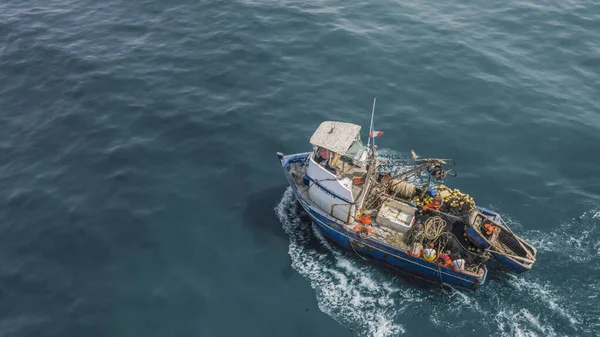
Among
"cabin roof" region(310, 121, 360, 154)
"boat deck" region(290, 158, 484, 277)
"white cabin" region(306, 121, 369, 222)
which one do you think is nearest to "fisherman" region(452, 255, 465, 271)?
"boat deck" region(290, 158, 484, 277)

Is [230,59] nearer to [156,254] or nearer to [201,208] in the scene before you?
[201,208]

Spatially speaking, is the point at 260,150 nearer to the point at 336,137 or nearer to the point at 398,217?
the point at 336,137

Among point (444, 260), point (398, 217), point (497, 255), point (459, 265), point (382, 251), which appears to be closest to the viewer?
point (459, 265)

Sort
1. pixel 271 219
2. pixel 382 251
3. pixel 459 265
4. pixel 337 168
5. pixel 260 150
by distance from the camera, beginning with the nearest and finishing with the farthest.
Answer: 1. pixel 459 265
2. pixel 382 251
3. pixel 337 168
4. pixel 271 219
5. pixel 260 150

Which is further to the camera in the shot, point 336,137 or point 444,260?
point 336,137

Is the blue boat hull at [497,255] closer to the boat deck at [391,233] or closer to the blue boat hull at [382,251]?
the boat deck at [391,233]

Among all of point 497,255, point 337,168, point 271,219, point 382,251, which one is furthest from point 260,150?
point 497,255

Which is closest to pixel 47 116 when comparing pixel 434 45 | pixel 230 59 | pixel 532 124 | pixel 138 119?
pixel 138 119
